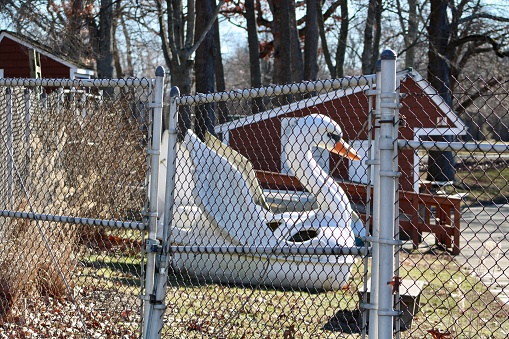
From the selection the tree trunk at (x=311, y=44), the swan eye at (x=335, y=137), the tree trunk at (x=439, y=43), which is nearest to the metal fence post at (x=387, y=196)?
the swan eye at (x=335, y=137)

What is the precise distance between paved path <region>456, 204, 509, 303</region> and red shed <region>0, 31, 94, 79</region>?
12000 mm

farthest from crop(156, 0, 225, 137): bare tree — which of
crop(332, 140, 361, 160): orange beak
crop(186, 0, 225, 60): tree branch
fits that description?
crop(332, 140, 361, 160): orange beak

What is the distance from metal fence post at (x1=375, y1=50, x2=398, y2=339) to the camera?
3531 mm

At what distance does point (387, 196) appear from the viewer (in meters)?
3.55

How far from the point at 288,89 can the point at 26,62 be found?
19.2 m

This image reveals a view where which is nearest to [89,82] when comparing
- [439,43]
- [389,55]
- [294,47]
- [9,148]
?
[9,148]

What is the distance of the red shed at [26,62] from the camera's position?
2080 cm

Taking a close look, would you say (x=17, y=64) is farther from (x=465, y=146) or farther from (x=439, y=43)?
(x=465, y=146)

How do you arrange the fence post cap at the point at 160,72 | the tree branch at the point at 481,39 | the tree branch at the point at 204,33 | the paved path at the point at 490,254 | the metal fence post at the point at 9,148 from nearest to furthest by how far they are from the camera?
the paved path at the point at 490,254
the fence post cap at the point at 160,72
the metal fence post at the point at 9,148
the tree branch at the point at 204,33
the tree branch at the point at 481,39

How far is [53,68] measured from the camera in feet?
70.2

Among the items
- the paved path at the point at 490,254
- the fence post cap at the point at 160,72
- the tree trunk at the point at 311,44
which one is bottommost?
the paved path at the point at 490,254

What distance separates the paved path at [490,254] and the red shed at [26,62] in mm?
12000

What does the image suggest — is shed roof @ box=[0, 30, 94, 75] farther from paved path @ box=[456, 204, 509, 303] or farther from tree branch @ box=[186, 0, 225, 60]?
paved path @ box=[456, 204, 509, 303]

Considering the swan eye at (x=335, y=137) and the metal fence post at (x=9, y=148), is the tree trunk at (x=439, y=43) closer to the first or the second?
the swan eye at (x=335, y=137)
